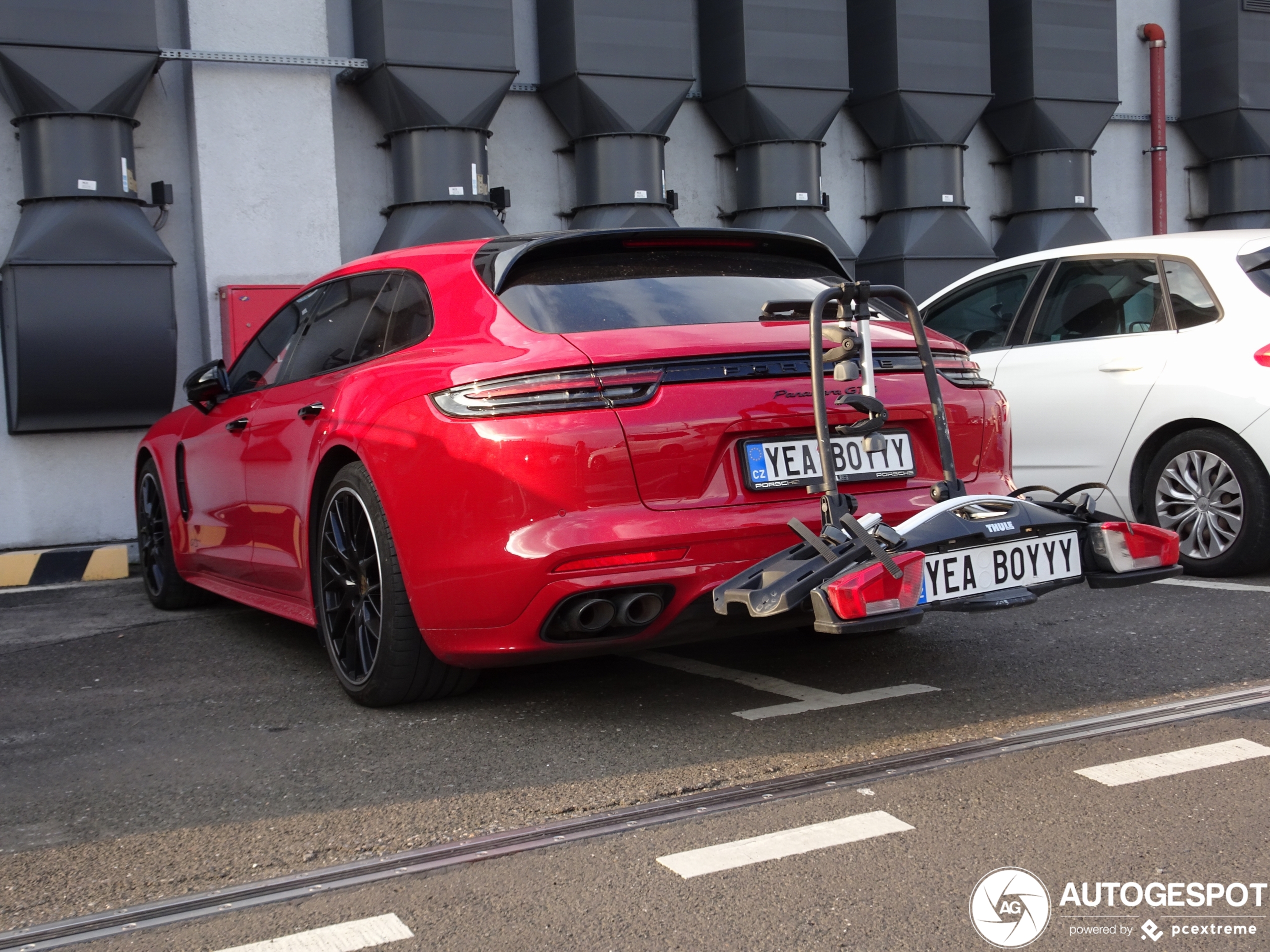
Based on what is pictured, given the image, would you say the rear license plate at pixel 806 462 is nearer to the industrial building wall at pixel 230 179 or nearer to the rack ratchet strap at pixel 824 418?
the rack ratchet strap at pixel 824 418

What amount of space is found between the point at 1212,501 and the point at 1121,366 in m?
0.73

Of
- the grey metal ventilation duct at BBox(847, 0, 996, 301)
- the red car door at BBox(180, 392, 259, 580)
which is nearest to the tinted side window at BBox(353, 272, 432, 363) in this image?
the red car door at BBox(180, 392, 259, 580)

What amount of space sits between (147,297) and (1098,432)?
5.68 m

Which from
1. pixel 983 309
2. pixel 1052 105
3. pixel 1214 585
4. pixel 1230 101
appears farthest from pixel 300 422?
pixel 1230 101

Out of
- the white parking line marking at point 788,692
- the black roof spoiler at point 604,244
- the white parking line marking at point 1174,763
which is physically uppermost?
the black roof spoiler at point 604,244

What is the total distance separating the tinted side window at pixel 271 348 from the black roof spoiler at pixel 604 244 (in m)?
1.15

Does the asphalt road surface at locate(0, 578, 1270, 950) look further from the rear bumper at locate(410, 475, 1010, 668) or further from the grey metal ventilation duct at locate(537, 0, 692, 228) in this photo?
the grey metal ventilation duct at locate(537, 0, 692, 228)

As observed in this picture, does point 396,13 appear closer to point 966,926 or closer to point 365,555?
point 365,555

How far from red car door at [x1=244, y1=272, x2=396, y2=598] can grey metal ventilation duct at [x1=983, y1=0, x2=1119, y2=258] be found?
9093 mm

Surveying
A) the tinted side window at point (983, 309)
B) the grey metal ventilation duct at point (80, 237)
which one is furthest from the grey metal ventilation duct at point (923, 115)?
the grey metal ventilation duct at point (80, 237)

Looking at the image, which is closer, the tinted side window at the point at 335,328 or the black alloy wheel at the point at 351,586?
the black alloy wheel at the point at 351,586

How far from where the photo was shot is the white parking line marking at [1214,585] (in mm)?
5547

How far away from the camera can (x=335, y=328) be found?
469 centimetres

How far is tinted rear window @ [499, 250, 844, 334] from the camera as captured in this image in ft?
12.4
